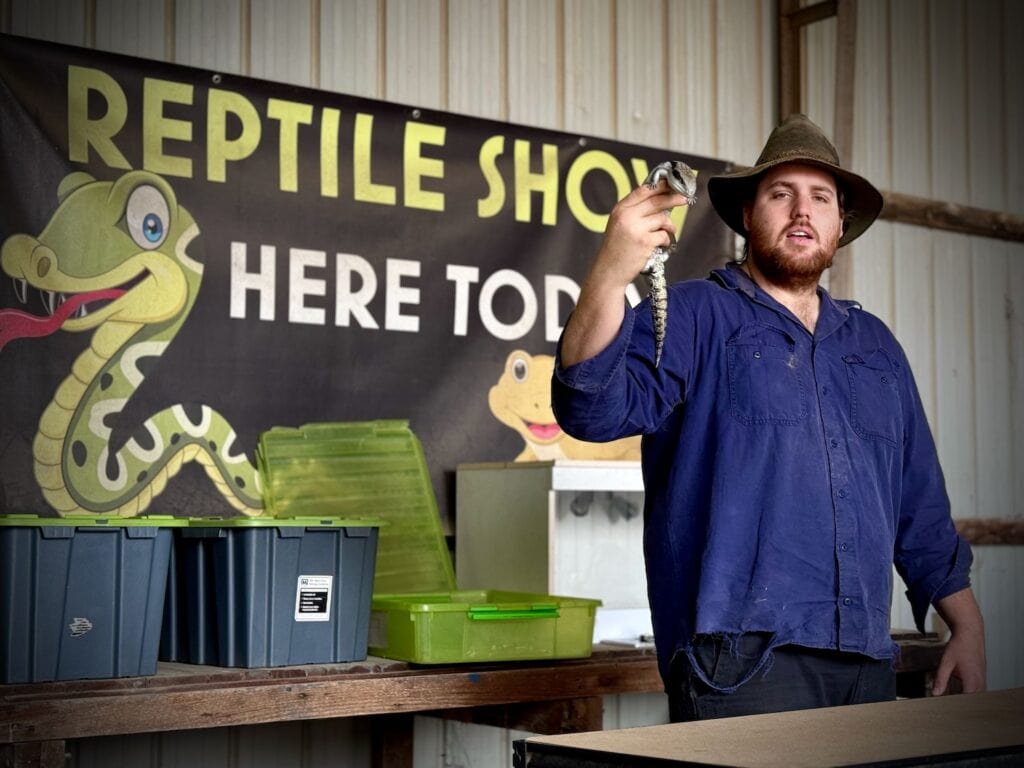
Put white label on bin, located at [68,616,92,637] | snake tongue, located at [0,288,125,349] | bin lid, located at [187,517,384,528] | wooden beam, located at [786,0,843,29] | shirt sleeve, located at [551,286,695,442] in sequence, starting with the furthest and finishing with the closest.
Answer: wooden beam, located at [786,0,843,29]
snake tongue, located at [0,288,125,349]
bin lid, located at [187,517,384,528]
white label on bin, located at [68,616,92,637]
shirt sleeve, located at [551,286,695,442]

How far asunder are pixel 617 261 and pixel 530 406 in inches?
81.9

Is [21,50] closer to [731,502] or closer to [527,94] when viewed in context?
[527,94]

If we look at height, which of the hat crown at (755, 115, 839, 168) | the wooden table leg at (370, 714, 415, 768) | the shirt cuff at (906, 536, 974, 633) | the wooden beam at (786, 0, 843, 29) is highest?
the wooden beam at (786, 0, 843, 29)

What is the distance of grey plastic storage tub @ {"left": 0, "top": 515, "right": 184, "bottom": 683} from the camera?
2744mm

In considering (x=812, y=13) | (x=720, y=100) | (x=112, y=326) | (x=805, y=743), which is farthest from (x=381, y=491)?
(x=812, y=13)

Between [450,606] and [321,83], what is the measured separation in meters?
1.65

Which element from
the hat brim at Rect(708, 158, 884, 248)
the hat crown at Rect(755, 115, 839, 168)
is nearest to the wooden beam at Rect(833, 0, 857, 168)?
the hat brim at Rect(708, 158, 884, 248)

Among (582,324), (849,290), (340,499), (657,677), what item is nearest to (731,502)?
Answer: (582,324)

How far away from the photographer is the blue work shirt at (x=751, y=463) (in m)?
2.36

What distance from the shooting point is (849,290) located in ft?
16.6

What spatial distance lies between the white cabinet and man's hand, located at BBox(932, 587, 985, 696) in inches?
42.6

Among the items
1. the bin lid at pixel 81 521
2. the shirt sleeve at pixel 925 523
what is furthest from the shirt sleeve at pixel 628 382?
the bin lid at pixel 81 521

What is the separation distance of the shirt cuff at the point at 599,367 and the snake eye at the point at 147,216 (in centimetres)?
171

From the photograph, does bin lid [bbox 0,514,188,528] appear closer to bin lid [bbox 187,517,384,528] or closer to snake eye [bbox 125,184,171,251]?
bin lid [bbox 187,517,384,528]
